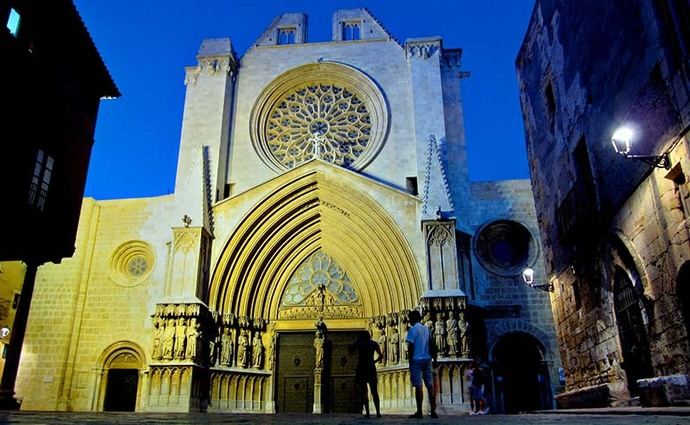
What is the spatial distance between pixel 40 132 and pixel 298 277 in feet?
23.4

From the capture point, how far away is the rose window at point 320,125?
16391mm

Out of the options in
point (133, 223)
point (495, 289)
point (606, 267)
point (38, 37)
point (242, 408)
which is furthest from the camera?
point (133, 223)

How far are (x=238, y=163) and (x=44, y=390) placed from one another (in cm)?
779

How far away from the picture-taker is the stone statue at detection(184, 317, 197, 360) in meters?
12.1

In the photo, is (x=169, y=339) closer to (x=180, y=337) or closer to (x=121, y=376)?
(x=180, y=337)

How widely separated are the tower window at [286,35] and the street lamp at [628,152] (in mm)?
13621

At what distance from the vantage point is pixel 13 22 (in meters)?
9.88

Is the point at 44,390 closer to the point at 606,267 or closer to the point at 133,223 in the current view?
the point at 133,223

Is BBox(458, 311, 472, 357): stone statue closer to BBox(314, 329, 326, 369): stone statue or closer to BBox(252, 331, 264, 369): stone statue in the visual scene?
BBox(314, 329, 326, 369): stone statue

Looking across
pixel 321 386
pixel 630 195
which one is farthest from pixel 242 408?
pixel 630 195

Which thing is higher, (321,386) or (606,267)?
(606,267)

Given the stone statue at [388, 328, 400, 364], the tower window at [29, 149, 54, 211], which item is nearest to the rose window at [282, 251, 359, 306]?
the stone statue at [388, 328, 400, 364]

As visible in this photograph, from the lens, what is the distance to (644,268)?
281 inches

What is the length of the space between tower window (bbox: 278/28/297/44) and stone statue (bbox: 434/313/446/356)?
11.0m
